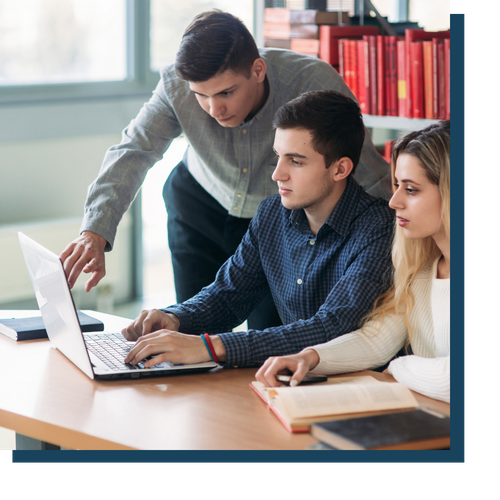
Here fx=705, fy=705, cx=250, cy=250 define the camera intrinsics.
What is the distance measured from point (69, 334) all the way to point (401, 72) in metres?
1.82

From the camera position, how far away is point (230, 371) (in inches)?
52.5

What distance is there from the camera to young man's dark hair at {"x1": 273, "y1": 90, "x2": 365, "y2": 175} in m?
1.61

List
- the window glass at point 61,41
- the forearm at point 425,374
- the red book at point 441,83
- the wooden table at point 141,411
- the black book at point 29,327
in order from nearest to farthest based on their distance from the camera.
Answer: the wooden table at point 141,411, the forearm at point 425,374, the black book at point 29,327, the red book at point 441,83, the window glass at point 61,41

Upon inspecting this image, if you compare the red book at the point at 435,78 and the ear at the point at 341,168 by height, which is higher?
the red book at the point at 435,78

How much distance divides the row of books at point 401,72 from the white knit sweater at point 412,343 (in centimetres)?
128

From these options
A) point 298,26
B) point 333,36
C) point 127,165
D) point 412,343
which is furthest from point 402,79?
point 412,343

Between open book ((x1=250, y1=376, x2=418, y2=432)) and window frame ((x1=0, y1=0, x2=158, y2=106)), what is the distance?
256 centimetres

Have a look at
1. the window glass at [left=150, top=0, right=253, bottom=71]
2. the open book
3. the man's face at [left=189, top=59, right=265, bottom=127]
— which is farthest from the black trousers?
the window glass at [left=150, top=0, right=253, bottom=71]

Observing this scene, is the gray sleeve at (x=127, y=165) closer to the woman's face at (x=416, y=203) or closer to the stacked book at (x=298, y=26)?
the woman's face at (x=416, y=203)

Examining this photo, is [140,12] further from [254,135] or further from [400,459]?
[400,459]

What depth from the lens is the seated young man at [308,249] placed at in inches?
55.9

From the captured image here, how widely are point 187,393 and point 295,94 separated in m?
1.04

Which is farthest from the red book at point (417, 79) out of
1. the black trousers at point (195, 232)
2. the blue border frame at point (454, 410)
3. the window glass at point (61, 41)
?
the blue border frame at point (454, 410)

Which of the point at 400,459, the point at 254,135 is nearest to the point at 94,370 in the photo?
the point at 400,459
